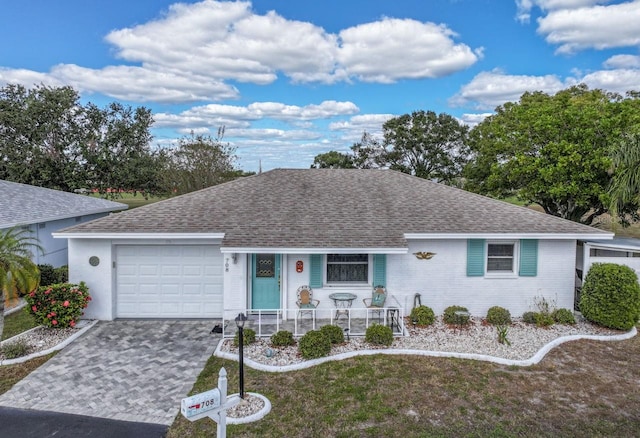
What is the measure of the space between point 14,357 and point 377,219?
10359 millimetres

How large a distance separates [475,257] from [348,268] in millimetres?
4049

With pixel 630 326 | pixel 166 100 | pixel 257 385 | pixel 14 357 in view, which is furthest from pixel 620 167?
pixel 166 100

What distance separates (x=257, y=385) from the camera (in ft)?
25.9

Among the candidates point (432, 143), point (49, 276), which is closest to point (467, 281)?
point (49, 276)

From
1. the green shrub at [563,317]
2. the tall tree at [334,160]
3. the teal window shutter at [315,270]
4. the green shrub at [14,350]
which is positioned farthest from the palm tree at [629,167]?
the tall tree at [334,160]

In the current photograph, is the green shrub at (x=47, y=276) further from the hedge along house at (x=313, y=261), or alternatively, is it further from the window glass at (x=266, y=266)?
the window glass at (x=266, y=266)

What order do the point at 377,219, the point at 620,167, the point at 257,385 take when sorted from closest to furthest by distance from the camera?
1. the point at 257,385
2. the point at 377,219
3. the point at 620,167

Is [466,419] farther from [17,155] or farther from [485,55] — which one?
[17,155]

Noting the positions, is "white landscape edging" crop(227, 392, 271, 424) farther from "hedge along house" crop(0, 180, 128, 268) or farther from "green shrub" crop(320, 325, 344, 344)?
"hedge along house" crop(0, 180, 128, 268)

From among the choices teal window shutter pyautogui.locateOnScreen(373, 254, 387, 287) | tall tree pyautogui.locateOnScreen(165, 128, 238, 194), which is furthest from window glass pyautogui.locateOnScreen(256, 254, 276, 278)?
tall tree pyautogui.locateOnScreen(165, 128, 238, 194)

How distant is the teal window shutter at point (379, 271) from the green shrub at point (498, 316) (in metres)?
3.30

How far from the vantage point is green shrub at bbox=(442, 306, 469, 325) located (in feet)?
37.0

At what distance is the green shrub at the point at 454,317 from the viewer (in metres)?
11.3

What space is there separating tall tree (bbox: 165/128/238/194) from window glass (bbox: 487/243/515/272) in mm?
24295
